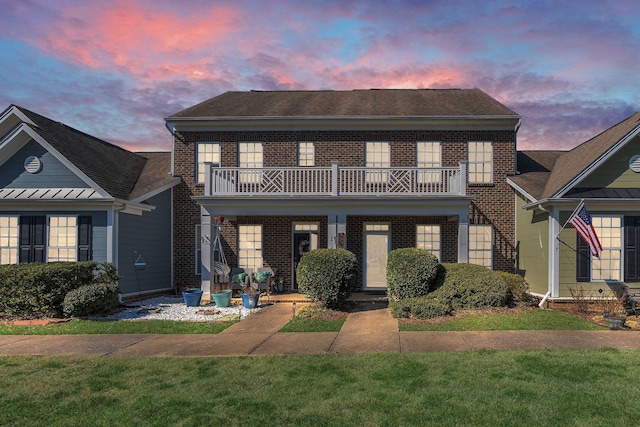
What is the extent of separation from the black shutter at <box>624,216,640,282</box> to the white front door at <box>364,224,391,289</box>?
728 cm

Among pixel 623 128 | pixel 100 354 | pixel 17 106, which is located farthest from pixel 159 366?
pixel 623 128

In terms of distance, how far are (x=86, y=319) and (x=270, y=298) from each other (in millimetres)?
5502

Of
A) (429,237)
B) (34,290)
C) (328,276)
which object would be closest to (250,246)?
(328,276)

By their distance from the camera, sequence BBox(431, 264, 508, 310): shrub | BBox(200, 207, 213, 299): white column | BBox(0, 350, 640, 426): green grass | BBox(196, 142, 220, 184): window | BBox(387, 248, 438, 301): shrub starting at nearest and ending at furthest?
BBox(0, 350, 640, 426): green grass, BBox(431, 264, 508, 310): shrub, BBox(387, 248, 438, 301): shrub, BBox(200, 207, 213, 299): white column, BBox(196, 142, 220, 184): window

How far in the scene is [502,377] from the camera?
6.62m

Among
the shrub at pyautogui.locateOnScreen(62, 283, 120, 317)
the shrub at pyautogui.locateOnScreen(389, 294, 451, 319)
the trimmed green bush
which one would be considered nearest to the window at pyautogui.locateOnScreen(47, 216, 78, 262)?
the trimmed green bush

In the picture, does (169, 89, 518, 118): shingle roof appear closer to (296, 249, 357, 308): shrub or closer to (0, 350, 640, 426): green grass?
(296, 249, 357, 308): shrub

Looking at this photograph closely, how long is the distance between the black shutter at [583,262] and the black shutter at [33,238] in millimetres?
16136

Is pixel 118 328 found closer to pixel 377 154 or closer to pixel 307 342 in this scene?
pixel 307 342

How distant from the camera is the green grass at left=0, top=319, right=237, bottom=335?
33.7ft

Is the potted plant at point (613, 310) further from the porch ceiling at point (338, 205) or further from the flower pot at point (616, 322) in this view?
the porch ceiling at point (338, 205)

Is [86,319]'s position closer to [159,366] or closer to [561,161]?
[159,366]

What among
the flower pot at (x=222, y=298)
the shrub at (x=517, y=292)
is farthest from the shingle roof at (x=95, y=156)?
the shrub at (x=517, y=292)

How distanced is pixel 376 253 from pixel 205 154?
24.1 ft
